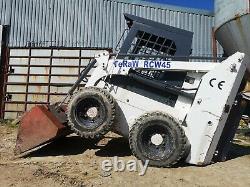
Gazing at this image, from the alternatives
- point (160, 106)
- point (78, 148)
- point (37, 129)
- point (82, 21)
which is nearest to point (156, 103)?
point (160, 106)

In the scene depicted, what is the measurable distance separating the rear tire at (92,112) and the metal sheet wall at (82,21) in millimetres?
7470

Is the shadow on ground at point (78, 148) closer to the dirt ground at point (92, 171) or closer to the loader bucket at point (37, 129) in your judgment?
the dirt ground at point (92, 171)

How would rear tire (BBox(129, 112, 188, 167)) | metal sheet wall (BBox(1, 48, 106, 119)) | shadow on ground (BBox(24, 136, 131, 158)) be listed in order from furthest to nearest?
metal sheet wall (BBox(1, 48, 106, 119)), shadow on ground (BBox(24, 136, 131, 158)), rear tire (BBox(129, 112, 188, 167))

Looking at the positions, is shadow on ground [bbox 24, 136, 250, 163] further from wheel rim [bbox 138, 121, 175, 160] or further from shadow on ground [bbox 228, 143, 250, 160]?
wheel rim [bbox 138, 121, 175, 160]

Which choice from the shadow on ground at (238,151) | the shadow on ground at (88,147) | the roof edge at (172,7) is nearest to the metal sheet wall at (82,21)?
the roof edge at (172,7)

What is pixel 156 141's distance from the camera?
6480 mm

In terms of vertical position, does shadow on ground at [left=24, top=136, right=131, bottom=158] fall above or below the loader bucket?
below

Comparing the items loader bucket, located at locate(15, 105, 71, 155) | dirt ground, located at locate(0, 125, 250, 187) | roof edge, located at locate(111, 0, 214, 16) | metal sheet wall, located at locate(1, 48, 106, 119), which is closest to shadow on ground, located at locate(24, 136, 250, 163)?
dirt ground, located at locate(0, 125, 250, 187)

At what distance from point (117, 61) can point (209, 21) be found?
27.6 ft

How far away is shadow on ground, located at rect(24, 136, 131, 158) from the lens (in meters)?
7.16

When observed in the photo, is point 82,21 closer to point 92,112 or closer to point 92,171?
point 92,112

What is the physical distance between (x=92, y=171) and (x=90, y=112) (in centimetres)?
108

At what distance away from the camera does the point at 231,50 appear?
484 inches

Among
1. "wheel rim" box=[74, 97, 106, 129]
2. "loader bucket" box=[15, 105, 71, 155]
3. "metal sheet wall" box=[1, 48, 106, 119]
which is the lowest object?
"metal sheet wall" box=[1, 48, 106, 119]
